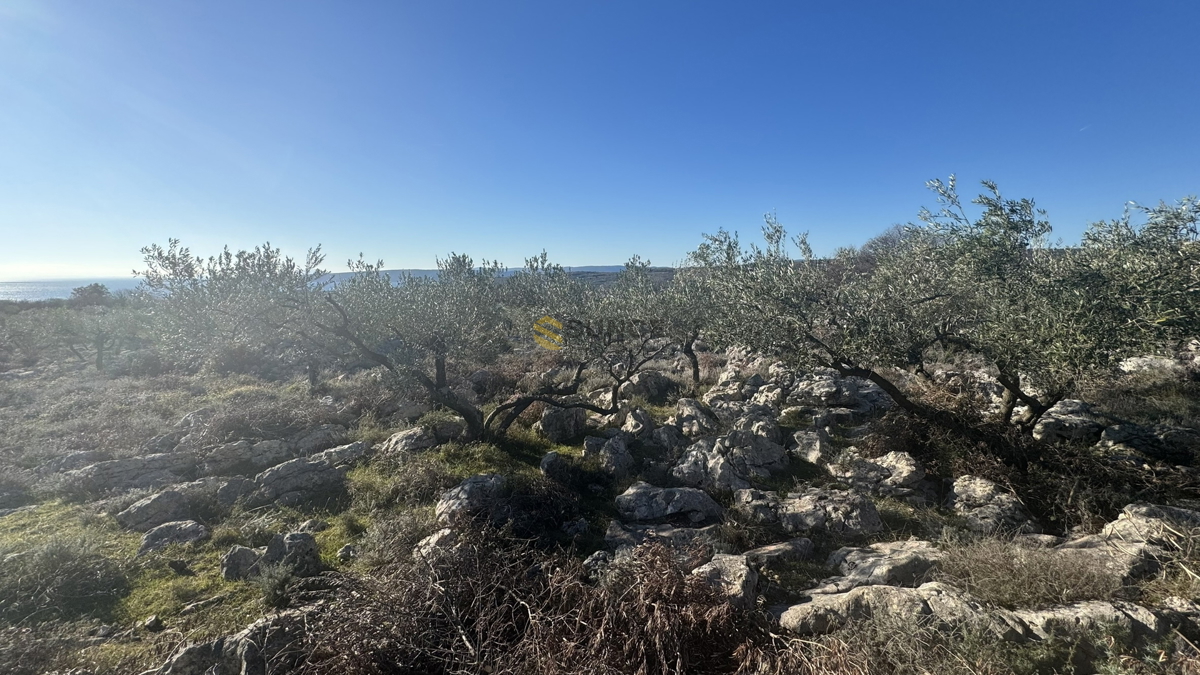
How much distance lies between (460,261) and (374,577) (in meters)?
44.2

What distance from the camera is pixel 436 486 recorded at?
10.8m

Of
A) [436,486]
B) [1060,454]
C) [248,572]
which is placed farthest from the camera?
[436,486]

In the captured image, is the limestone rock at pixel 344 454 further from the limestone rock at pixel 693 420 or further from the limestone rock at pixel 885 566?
the limestone rock at pixel 885 566

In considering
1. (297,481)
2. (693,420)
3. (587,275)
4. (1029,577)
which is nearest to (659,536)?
(1029,577)

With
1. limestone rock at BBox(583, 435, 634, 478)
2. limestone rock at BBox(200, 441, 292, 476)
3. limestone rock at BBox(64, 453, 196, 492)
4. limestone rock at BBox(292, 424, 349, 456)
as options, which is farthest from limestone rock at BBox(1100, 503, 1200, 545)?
limestone rock at BBox(64, 453, 196, 492)

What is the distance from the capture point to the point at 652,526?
8945 mm

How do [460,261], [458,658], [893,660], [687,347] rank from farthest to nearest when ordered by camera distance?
1. [460,261]
2. [687,347]
3. [458,658]
4. [893,660]

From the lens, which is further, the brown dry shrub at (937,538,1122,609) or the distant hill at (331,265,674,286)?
the distant hill at (331,265,674,286)

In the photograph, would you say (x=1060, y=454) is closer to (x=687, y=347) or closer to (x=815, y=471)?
(x=815, y=471)

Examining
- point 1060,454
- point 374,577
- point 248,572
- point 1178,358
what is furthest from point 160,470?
point 1178,358

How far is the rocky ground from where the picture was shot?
5555mm

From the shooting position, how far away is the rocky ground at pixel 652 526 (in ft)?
18.2

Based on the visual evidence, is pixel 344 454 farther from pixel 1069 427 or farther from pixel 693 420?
pixel 1069 427

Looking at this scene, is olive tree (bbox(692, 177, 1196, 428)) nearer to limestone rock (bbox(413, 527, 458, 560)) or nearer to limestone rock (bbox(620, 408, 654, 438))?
limestone rock (bbox(620, 408, 654, 438))
